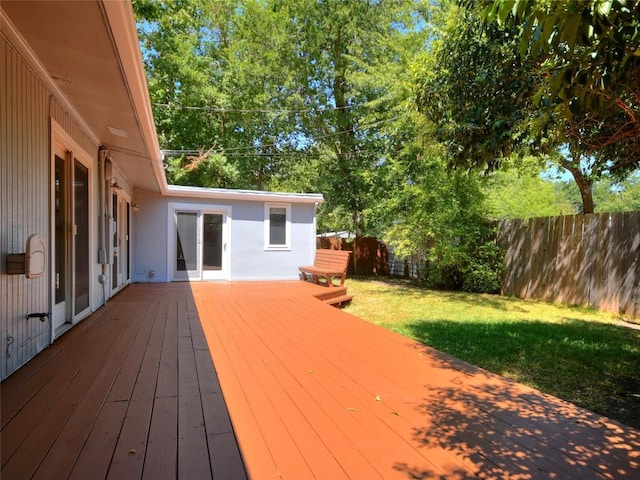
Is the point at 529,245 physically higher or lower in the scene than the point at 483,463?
higher

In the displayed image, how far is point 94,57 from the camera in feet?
9.27

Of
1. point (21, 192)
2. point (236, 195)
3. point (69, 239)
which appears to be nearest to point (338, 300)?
point (236, 195)

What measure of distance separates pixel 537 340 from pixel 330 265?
15.1 ft

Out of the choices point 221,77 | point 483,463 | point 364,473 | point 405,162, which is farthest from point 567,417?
point 221,77

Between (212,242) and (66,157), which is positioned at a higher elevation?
(66,157)

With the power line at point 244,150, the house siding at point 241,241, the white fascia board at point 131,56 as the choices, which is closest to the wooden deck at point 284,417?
the white fascia board at point 131,56

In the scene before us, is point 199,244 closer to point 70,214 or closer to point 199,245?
point 199,245

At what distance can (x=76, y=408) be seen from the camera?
2.31 m

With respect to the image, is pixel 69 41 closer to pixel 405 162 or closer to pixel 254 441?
pixel 254 441

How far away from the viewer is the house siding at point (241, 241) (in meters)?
9.11

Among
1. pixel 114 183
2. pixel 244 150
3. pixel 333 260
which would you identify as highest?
pixel 244 150

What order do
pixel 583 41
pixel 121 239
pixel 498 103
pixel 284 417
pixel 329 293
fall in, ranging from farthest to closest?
1. pixel 121 239
2. pixel 329 293
3. pixel 498 103
4. pixel 284 417
5. pixel 583 41

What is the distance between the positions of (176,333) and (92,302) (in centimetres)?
170

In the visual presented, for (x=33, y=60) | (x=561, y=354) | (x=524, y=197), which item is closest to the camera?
(x=33, y=60)
